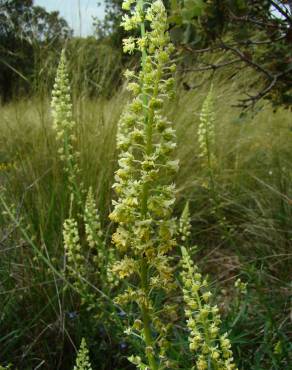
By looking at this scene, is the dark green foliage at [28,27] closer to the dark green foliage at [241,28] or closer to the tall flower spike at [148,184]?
the dark green foliage at [241,28]

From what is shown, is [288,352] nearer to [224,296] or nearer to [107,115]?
[224,296]

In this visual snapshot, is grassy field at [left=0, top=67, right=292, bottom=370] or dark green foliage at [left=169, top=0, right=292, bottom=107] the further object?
grassy field at [left=0, top=67, right=292, bottom=370]

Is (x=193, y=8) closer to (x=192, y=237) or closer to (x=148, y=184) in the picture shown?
(x=148, y=184)

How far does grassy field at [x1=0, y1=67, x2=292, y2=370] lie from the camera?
117 inches

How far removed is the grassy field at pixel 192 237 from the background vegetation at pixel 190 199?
0.04ft

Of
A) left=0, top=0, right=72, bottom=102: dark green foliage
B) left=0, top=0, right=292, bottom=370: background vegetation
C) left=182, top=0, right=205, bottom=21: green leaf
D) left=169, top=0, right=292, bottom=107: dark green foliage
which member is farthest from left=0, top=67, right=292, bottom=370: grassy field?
left=0, top=0, right=72, bottom=102: dark green foliage

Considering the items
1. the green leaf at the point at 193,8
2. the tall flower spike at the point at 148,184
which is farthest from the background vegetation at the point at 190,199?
the tall flower spike at the point at 148,184

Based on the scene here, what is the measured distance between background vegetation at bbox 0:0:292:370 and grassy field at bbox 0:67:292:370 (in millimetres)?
13

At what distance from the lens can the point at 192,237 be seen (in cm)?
469

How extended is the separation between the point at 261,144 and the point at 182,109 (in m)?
1.18

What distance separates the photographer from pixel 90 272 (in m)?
3.77

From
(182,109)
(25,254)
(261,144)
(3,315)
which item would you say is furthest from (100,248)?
(261,144)

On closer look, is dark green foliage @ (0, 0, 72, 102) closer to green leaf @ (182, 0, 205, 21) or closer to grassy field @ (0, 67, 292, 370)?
grassy field @ (0, 67, 292, 370)

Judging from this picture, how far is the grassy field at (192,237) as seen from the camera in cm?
298
